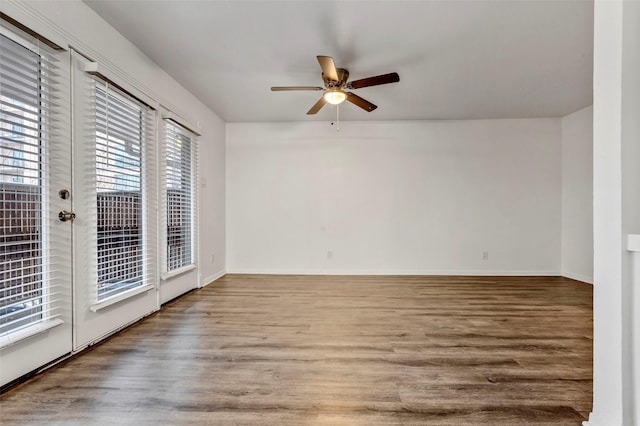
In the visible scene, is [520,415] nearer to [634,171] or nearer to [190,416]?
[634,171]

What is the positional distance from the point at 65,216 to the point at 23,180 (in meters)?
0.31

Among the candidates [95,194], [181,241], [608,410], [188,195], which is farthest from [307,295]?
[608,410]

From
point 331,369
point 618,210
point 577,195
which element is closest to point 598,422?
point 618,210

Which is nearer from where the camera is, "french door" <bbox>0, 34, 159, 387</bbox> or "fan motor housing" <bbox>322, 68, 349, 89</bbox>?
"french door" <bbox>0, 34, 159, 387</bbox>

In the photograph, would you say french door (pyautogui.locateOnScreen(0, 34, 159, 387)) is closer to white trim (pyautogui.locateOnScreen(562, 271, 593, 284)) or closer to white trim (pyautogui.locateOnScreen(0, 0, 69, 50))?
white trim (pyautogui.locateOnScreen(0, 0, 69, 50))

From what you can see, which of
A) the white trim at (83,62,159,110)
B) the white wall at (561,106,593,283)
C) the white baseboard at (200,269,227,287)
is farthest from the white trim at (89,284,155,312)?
the white wall at (561,106,593,283)

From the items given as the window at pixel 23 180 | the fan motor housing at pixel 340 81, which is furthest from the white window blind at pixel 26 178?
the fan motor housing at pixel 340 81

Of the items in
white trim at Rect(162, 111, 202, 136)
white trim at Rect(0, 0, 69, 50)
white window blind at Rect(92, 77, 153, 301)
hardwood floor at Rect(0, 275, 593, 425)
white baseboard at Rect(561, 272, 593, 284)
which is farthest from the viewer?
white baseboard at Rect(561, 272, 593, 284)

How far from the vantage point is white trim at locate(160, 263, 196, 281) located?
293 centimetres

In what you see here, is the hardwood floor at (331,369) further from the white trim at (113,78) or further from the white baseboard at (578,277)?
the white trim at (113,78)

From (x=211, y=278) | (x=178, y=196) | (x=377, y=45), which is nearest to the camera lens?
(x=377, y=45)

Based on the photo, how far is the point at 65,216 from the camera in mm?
1822

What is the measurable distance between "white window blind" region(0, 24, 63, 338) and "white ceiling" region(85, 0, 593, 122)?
0.72 meters

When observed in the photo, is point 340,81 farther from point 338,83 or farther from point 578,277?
point 578,277
